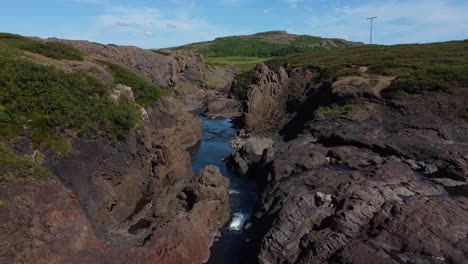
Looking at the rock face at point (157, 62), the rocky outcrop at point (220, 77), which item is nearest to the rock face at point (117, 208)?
the rock face at point (157, 62)

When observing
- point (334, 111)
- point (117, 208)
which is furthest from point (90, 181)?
point (334, 111)

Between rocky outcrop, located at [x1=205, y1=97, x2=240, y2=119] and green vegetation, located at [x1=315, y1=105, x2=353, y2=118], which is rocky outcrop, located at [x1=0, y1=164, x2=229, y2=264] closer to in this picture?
green vegetation, located at [x1=315, y1=105, x2=353, y2=118]

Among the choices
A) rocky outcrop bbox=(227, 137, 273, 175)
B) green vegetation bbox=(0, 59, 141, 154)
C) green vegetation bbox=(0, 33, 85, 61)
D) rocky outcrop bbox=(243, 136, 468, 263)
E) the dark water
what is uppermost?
green vegetation bbox=(0, 33, 85, 61)

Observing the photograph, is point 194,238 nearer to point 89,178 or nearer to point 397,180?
point 89,178

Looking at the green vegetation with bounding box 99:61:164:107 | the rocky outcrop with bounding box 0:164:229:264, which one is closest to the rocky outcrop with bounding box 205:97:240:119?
the green vegetation with bounding box 99:61:164:107

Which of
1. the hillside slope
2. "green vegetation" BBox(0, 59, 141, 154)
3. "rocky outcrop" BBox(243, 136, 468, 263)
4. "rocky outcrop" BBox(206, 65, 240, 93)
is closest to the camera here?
"rocky outcrop" BBox(243, 136, 468, 263)

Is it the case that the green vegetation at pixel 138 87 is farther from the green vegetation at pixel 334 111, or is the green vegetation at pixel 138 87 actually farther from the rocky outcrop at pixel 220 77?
the rocky outcrop at pixel 220 77
